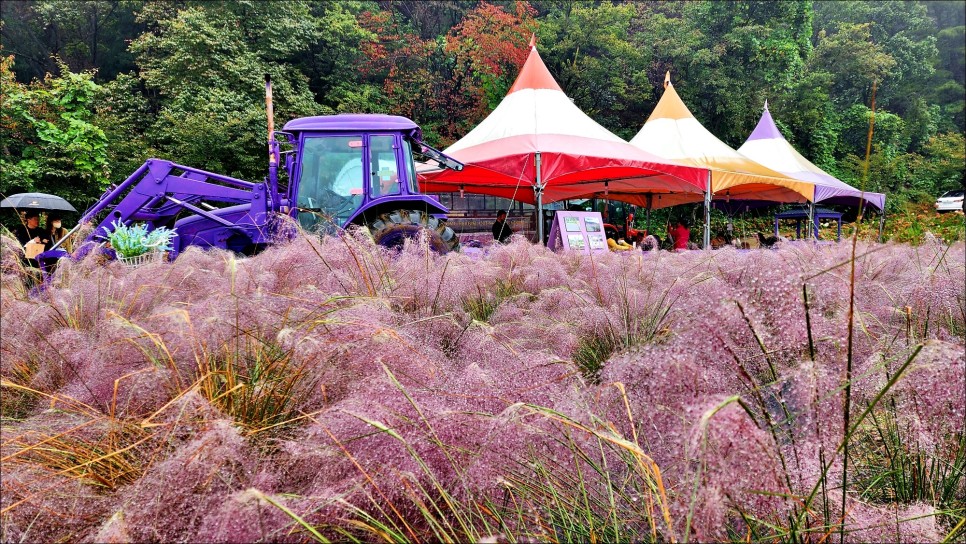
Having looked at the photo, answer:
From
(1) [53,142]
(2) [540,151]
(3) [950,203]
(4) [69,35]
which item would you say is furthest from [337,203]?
(4) [69,35]

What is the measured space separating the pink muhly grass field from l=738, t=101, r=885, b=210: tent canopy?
1438cm

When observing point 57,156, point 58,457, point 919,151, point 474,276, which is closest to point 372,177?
point 474,276

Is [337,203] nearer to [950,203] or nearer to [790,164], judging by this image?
[790,164]

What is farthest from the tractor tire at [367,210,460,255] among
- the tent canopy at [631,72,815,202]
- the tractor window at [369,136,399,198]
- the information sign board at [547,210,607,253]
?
the tent canopy at [631,72,815,202]

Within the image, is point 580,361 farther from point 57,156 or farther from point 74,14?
point 74,14

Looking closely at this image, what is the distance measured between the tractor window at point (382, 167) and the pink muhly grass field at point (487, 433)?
4475mm

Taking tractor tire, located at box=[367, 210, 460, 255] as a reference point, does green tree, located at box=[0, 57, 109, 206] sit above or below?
above

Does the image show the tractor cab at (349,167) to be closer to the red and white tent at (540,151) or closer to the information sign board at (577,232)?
the red and white tent at (540,151)

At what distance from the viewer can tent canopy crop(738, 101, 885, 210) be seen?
13.7 metres

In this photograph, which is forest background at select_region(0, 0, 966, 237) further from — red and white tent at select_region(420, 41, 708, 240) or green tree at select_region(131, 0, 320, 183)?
red and white tent at select_region(420, 41, 708, 240)

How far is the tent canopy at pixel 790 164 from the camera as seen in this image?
13664 millimetres

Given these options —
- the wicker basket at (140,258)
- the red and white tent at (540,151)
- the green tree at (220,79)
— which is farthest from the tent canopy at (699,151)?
the green tree at (220,79)

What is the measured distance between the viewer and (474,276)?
10.4 ft

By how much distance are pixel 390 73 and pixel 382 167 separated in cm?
1421
